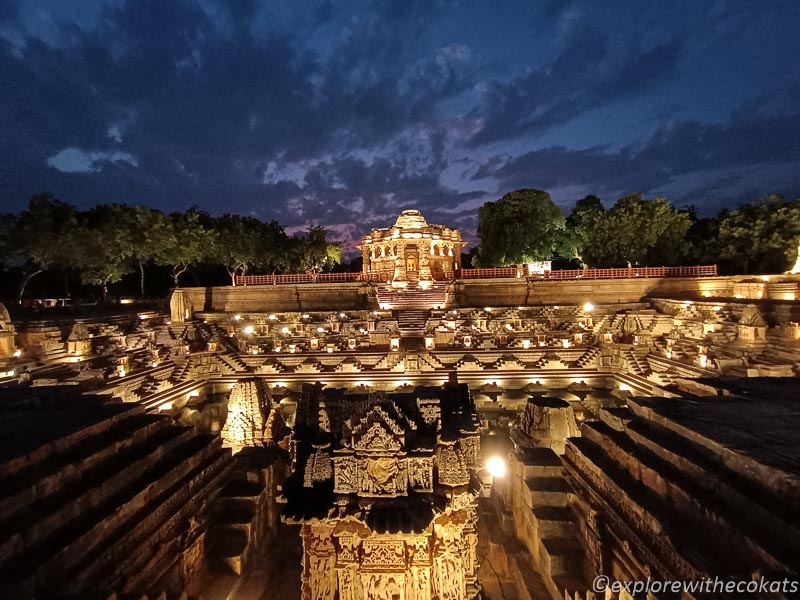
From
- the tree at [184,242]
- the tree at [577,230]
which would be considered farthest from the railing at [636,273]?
the tree at [184,242]

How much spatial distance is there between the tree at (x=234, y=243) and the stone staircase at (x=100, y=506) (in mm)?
30115

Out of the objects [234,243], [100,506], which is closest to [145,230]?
[234,243]

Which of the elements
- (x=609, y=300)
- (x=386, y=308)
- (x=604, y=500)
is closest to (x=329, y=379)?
(x=386, y=308)

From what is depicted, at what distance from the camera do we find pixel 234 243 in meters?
35.5

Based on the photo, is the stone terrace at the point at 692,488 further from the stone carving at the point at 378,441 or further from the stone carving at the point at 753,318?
the stone carving at the point at 753,318

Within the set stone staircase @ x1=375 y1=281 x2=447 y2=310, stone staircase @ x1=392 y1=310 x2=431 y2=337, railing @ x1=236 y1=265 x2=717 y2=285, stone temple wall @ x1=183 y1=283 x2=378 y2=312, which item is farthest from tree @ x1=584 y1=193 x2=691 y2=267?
stone temple wall @ x1=183 y1=283 x2=378 y2=312

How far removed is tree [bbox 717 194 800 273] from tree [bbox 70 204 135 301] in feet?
144

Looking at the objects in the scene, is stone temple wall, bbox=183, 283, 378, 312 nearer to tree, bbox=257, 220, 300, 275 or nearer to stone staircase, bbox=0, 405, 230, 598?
tree, bbox=257, 220, 300, 275

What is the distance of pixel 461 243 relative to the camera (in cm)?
3922

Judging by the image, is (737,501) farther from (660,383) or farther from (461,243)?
(461,243)

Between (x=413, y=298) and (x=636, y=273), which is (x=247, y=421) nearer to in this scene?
(x=413, y=298)

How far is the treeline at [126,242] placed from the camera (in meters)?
22.1

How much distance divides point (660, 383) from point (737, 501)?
13198 millimetres

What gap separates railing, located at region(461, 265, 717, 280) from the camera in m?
28.0
